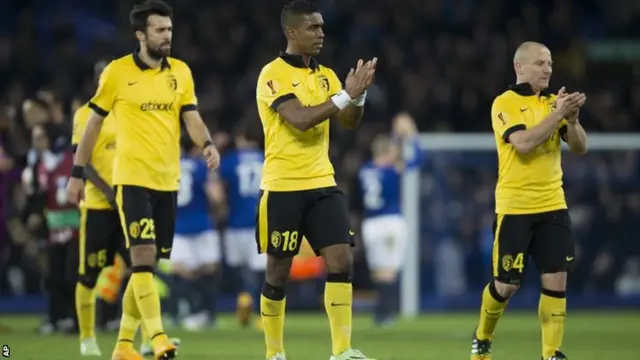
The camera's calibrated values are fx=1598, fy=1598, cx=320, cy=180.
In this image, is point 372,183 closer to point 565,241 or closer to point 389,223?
point 389,223

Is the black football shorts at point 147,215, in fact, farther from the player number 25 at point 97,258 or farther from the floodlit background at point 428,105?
the floodlit background at point 428,105

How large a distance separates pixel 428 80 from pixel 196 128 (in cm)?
1308

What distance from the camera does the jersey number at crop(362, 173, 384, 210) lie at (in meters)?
18.5

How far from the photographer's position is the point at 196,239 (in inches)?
711

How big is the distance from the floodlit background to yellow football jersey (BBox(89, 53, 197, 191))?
3.39 metres

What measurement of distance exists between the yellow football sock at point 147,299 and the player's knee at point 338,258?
1.24 metres

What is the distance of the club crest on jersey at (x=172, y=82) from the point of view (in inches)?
448

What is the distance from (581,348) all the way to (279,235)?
14.5 feet

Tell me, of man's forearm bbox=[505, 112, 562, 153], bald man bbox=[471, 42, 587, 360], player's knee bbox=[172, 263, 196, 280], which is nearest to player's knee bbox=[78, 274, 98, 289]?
bald man bbox=[471, 42, 587, 360]

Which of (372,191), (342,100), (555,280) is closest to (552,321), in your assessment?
(555,280)

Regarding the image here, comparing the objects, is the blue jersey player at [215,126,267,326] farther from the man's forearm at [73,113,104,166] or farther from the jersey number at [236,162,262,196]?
the man's forearm at [73,113,104,166]

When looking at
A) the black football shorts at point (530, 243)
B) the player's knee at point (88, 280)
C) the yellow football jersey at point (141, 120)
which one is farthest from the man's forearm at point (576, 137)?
the player's knee at point (88, 280)

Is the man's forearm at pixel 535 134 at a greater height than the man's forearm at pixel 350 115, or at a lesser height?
lesser

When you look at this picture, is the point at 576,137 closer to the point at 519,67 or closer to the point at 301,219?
the point at 519,67
